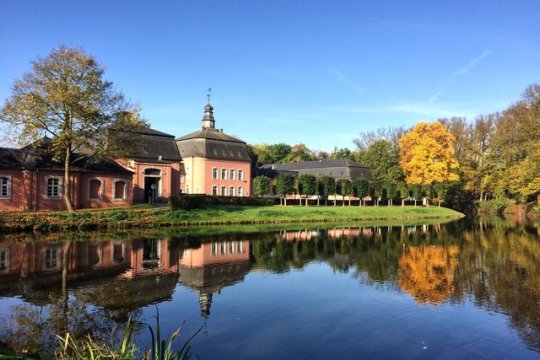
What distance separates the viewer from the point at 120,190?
3922cm

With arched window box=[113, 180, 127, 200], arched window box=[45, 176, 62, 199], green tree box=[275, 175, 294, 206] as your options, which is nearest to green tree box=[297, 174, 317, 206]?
green tree box=[275, 175, 294, 206]

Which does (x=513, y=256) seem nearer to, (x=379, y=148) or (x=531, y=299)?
(x=531, y=299)

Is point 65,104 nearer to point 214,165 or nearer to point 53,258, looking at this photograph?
point 53,258

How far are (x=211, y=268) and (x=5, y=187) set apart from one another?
2327 centimetres

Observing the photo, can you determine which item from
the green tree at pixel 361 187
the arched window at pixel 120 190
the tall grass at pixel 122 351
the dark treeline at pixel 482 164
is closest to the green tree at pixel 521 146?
the dark treeline at pixel 482 164

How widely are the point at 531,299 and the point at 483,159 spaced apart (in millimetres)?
53504

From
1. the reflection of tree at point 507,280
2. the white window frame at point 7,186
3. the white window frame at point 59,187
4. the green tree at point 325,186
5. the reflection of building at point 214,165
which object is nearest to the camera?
the reflection of tree at point 507,280

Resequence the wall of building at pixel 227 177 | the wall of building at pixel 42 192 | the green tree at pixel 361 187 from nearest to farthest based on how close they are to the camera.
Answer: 1. the wall of building at pixel 42 192
2. the wall of building at pixel 227 177
3. the green tree at pixel 361 187

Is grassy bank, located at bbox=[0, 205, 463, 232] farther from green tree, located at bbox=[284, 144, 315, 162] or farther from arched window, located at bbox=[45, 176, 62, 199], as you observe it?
green tree, located at bbox=[284, 144, 315, 162]

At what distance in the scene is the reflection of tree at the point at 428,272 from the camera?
13.1 meters

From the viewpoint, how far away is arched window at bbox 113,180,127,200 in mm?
38719

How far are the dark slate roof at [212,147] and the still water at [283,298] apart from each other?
33.0 meters

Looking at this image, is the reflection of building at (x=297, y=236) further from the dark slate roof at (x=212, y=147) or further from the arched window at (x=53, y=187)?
the dark slate roof at (x=212, y=147)

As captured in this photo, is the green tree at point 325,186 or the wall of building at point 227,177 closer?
the green tree at point 325,186
